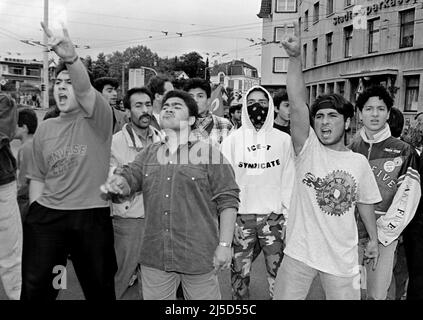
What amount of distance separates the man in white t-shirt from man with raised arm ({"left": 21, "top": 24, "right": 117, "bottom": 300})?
128 centimetres

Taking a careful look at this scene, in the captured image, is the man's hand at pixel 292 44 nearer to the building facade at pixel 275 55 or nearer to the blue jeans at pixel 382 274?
the blue jeans at pixel 382 274

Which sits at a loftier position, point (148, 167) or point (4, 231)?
point (148, 167)

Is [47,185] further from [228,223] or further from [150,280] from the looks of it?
[228,223]

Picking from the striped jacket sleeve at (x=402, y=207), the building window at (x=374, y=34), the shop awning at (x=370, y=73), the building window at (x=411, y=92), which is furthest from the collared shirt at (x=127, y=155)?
the building window at (x=374, y=34)

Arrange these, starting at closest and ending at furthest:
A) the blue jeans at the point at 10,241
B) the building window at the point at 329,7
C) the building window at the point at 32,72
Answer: the blue jeans at the point at 10,241, the building window at the point at 329,7, the building window at the point at 32,72

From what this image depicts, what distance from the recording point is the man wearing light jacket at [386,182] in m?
3.81

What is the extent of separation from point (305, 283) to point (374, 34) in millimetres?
24543

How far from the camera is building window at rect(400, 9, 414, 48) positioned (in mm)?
22094

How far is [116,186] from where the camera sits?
9.55 ft

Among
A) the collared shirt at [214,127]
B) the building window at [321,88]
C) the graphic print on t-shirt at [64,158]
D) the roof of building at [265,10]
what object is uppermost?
the roof of building at [265,10]

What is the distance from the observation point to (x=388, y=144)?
13.0 ft

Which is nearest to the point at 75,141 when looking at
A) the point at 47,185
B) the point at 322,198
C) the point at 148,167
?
the point at 47,185

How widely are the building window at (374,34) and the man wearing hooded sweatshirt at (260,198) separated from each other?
22.6 meters

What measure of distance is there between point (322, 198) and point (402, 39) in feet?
72.6
